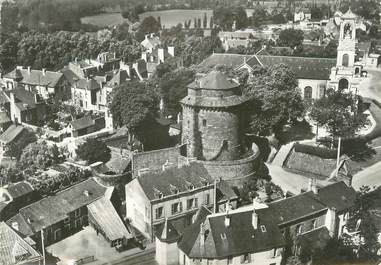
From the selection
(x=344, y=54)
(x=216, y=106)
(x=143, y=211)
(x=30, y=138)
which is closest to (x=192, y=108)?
(x=216, y=106)

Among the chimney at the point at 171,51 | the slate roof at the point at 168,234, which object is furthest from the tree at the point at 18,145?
the chimney at the point at 171,51

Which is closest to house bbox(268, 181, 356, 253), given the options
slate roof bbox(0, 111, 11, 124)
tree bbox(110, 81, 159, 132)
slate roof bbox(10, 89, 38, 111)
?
tree bbox(110, 81, 159, 132)

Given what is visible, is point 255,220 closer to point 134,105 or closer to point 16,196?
point 16,196

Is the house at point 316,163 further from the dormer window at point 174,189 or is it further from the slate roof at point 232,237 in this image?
the dormer window at point 174,189

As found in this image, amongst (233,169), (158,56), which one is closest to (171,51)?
(158,56)

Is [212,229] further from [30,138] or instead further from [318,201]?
[30,138]
